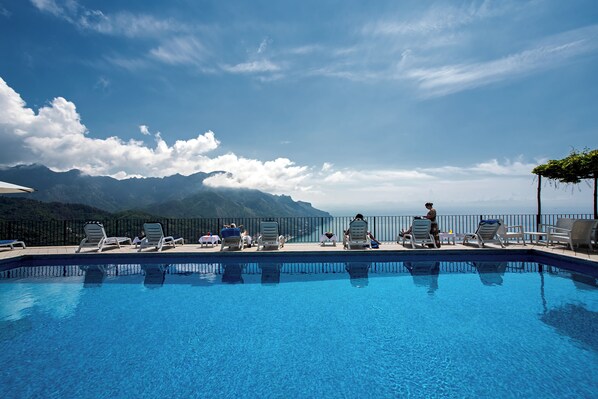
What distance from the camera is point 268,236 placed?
Result: 10727 millimetres

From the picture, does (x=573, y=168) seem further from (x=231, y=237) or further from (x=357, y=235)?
(x=231, y=237)

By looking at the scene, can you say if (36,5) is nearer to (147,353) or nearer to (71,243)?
(71,243)

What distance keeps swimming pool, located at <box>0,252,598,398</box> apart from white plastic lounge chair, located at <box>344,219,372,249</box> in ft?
6.31

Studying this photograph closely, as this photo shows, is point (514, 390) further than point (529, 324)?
No

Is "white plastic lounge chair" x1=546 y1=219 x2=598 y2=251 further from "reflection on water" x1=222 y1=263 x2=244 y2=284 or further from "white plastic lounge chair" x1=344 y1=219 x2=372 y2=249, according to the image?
"reflection on water" x1=222 y1=263 x2=244 y2=284

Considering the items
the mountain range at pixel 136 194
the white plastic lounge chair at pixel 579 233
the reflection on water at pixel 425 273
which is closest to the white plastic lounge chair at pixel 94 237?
the reflection on water at pixel 425 273

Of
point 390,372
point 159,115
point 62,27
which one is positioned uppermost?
point 62,27

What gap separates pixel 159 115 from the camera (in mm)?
17797

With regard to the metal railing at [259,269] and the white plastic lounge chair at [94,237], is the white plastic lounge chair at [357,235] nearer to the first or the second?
the metal railing at [259,269]

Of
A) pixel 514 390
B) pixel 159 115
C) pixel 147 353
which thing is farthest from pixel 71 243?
pixel 514 390

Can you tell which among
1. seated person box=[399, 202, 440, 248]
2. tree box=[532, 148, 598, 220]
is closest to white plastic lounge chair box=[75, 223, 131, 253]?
seated person box=[399, 202, 440, 248]

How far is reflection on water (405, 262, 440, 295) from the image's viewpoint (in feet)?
24.5

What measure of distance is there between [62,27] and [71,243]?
365 inches

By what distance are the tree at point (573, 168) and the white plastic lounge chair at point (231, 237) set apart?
42.7ft
